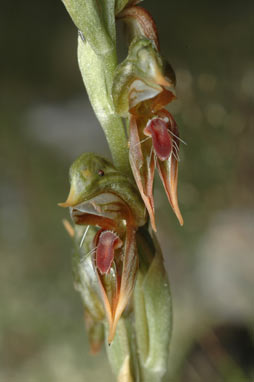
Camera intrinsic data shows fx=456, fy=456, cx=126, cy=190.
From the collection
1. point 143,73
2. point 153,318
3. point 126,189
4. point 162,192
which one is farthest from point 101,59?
point 162,192

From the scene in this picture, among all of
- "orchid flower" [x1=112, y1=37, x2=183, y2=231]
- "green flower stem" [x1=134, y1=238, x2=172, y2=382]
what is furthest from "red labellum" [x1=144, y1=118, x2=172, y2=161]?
"green flower stem" [x1=134, y1=238, x2=172, y2=382]

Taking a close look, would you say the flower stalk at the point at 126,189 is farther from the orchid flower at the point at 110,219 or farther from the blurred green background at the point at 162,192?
the blurred green background at the point at 162,192

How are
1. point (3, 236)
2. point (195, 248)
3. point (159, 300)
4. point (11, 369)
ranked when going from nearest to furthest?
point (159, 300) < point (11, 369) < point (195, 248) < point (3, 236)

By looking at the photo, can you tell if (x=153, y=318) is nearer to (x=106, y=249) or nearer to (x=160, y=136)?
(x=106, y=249)

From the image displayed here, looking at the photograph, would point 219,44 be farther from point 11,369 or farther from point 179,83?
point 11,369

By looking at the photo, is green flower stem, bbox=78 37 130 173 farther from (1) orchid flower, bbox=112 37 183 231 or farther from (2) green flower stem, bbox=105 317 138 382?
(2) green flower stem, bbox=105 317 138 382

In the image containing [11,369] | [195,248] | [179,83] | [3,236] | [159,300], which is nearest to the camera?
[159,300]

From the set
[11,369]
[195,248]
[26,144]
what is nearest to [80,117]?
[26,144]
